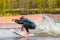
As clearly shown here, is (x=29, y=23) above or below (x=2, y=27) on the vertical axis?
above

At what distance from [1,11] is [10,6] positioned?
26.3 inches

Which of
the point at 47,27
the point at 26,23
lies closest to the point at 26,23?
the point at 26,23

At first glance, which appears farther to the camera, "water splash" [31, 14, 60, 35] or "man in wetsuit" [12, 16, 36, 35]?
"water splash" [31, 14, 60, 35]

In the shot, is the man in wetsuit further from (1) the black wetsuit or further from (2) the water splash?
(2) the water splash

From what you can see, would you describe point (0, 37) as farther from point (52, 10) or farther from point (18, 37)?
point (52, 10)

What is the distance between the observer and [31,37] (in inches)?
372

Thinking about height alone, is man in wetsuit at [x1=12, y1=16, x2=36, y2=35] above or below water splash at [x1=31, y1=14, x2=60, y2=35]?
above

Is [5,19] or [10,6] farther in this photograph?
[10,6]

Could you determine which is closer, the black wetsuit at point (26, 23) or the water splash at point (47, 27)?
the black wetsuit at point (26, 23)

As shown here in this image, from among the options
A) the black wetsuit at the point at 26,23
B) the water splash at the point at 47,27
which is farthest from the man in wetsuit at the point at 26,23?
the water splash at the point at 47,27

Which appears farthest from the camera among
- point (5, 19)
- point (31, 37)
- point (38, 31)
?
point (5, 19)

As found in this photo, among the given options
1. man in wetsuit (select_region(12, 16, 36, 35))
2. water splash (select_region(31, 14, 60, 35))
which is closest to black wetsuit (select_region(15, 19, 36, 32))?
man in wetsuit (select_region(12, 16, 36, 35))

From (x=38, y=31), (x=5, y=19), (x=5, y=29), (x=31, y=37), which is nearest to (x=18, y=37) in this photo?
(x=31, y=37)

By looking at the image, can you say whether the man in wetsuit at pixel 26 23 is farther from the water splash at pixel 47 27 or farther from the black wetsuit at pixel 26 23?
the water splash at pixel 47 27
